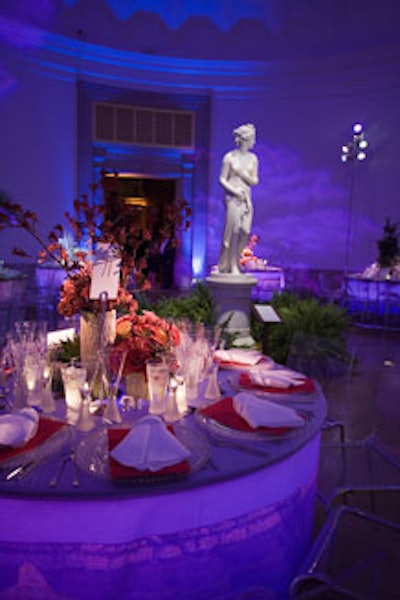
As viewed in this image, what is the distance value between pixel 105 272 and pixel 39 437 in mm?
650

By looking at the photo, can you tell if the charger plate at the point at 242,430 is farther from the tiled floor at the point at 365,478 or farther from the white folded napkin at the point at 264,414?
the tiled floor at the point at 365,478

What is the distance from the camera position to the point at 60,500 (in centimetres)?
136

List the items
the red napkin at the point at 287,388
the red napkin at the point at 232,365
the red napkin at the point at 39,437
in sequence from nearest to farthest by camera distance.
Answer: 1. the red napkin at the point at 39,437
2. the red napkin at the point at 287,388
3. the red napkin at the point at 232,365

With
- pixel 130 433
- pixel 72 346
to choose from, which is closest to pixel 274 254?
pixel 72 346

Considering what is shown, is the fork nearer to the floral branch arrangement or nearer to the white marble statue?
the floral branch arrangement

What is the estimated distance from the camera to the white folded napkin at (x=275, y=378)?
2162mm

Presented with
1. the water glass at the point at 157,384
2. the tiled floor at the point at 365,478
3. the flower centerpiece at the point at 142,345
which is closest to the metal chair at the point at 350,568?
the tiled floor at the point at 365,478

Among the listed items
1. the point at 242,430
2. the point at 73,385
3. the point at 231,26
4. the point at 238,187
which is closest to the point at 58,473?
the point at 73,385

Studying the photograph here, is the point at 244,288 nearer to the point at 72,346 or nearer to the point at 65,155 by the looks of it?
the point at 72,346

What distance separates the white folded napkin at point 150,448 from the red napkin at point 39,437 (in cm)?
25

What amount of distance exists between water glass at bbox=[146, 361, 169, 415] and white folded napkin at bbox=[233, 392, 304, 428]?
26cm

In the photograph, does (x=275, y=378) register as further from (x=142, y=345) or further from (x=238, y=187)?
(x=238, y=187)

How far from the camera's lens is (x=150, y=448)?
1485 mm

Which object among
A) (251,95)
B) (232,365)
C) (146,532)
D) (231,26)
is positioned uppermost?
(231,26)
